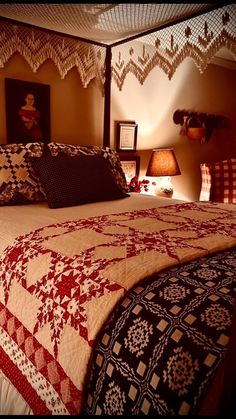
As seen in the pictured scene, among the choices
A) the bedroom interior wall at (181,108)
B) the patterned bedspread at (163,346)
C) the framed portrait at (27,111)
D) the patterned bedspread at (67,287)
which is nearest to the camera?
the patterned bedspread at (163,346)

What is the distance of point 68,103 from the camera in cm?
284

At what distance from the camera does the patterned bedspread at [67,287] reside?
849mm

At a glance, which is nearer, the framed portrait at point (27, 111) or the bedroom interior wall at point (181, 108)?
the framed portrait at point (27, 111)

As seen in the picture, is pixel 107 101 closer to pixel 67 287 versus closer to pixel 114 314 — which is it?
pixel 67 287

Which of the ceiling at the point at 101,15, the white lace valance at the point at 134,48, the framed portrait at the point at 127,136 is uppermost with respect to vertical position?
the ceiling at the point at 101,15

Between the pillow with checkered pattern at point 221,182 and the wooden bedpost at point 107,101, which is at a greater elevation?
the wooden bedpost at point 107,101

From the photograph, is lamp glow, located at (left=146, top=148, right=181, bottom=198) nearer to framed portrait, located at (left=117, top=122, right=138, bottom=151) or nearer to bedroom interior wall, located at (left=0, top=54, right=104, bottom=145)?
framed portrait, located at (left=117, top=122, right=138, bottom=151)

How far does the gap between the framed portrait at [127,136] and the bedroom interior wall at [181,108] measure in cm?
6

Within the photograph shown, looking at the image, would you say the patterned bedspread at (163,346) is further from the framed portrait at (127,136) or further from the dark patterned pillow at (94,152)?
the framed portrait at (127,136)

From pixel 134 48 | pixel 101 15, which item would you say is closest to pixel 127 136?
pixel 134 48

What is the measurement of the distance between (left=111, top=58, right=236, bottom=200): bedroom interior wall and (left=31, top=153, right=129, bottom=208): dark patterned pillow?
1177mm

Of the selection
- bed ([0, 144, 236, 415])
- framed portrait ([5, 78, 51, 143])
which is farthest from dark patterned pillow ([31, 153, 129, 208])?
framed portrait ([5, 78, 51, 143])

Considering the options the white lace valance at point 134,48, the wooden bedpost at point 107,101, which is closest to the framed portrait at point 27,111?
the white lace valance at point 134,48

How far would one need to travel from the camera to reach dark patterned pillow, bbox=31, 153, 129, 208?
6.32ft
